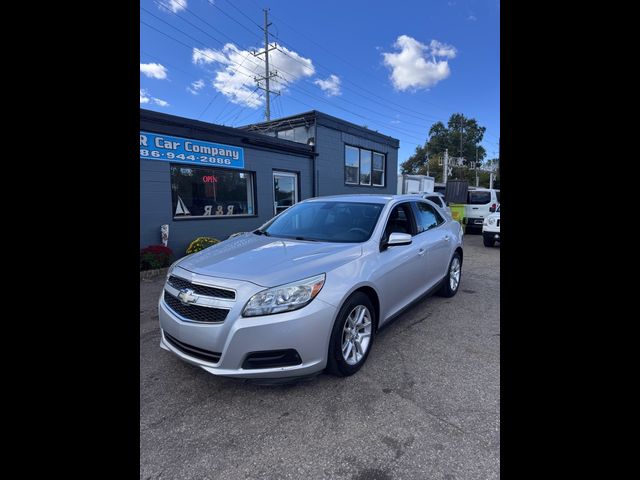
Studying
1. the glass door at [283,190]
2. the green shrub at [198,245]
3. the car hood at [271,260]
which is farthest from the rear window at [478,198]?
the car hood at [271,260]

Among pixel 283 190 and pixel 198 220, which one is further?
pixel 283 190

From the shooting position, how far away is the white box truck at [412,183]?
1650 centimetres

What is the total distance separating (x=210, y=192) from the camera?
28.3 feet

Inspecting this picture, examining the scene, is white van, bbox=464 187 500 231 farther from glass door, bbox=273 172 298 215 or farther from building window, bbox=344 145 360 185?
glass door, bbox=273 172 298 215

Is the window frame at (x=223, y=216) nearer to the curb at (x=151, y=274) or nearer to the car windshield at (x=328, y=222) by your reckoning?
the curb at (x=151, y=274)

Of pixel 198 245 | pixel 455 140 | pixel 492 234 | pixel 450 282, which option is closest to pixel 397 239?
pixel 450 282

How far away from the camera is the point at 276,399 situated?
2.63 meters

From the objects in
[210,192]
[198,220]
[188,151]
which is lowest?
[198,220]

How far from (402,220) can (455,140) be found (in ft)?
203

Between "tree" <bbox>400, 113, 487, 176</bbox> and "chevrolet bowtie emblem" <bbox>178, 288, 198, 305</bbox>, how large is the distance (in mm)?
60717

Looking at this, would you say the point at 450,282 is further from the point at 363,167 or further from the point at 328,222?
the point at 363,167

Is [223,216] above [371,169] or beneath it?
beneath
